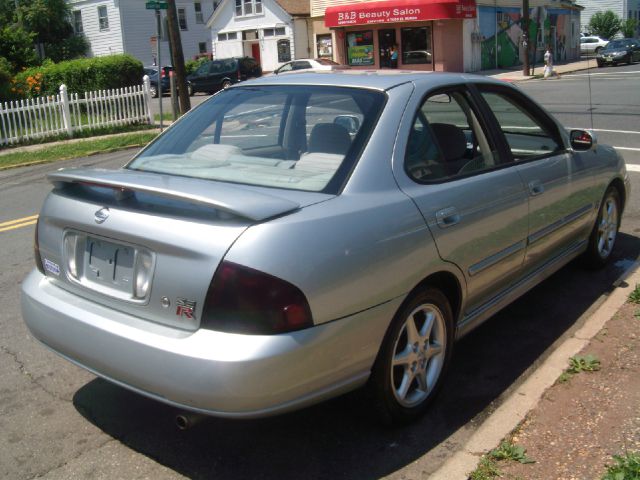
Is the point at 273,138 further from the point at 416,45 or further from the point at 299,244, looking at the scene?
the point at 416,45

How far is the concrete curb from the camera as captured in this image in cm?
317

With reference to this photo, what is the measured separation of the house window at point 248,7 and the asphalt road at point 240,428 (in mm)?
41239

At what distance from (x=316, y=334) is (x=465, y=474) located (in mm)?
937

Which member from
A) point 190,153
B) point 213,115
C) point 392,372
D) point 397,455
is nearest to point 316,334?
point 392,372

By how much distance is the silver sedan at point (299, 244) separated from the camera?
279 centimetres

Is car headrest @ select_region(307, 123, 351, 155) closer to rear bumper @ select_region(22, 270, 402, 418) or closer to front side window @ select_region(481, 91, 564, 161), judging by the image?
rear bumper @ select_region(22, 270, 402, 418)

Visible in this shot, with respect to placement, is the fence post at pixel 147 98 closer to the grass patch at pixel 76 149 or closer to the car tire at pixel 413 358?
the grass patch at pixel 76 149

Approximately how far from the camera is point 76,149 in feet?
49.6

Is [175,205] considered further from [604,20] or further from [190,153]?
[604,20]

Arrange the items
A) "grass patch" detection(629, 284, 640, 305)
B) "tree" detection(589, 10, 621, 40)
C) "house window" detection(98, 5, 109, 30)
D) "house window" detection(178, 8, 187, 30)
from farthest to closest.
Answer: "tree" detection(589, 10, 621, 40) < "house window" detection(178, 8, 187, 30) < "house window" detection(98, 5, 109, 30) < "grass patch" detection(629, 284, 640, 305)

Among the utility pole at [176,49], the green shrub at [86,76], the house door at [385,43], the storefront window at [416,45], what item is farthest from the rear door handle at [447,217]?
the house door at [385,43]

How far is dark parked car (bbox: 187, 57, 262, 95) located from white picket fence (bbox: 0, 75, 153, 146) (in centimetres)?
1631

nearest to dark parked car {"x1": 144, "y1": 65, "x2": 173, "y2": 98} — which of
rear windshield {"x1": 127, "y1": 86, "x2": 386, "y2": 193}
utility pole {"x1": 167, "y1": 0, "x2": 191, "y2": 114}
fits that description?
utility pole {"x1": 167, "y1": 0, "x2": 191, "y2": 114}

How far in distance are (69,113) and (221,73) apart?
1860 cm
